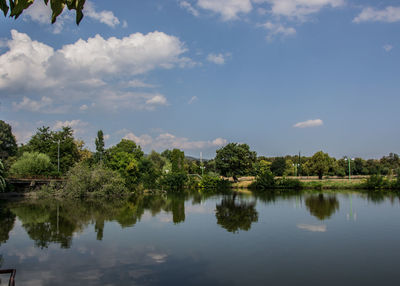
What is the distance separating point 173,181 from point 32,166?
60.7ft

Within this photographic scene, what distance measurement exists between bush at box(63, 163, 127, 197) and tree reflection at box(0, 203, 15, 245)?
27.5 ft

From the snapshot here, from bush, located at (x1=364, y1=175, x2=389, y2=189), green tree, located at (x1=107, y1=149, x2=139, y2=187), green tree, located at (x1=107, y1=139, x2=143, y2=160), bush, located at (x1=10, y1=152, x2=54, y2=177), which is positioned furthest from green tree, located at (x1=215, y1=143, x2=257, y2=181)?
bush, located at (x1=10, y1=152, x2=54, y2=177)

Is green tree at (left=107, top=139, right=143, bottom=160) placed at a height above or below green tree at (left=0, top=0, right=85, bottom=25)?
above

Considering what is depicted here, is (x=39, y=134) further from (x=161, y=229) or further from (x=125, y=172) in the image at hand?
(x=161, y=229)

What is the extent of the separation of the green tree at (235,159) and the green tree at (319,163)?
9887 mm

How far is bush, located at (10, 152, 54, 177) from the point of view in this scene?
3822 cm

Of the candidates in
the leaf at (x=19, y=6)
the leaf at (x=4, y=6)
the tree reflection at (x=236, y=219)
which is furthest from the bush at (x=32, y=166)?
the leaf at (x=19, y=6)

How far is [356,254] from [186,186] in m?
40.4

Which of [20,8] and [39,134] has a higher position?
[39,134]

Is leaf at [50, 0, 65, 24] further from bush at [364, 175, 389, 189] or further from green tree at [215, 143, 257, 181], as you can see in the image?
green tree at [215, 143, 257, 181]

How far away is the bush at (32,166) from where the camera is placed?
38219mm

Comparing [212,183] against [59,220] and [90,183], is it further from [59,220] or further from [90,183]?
[59,220]

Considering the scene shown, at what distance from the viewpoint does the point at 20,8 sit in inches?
84.4

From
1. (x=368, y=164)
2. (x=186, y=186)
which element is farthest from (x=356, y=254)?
(x=368, y=164)
